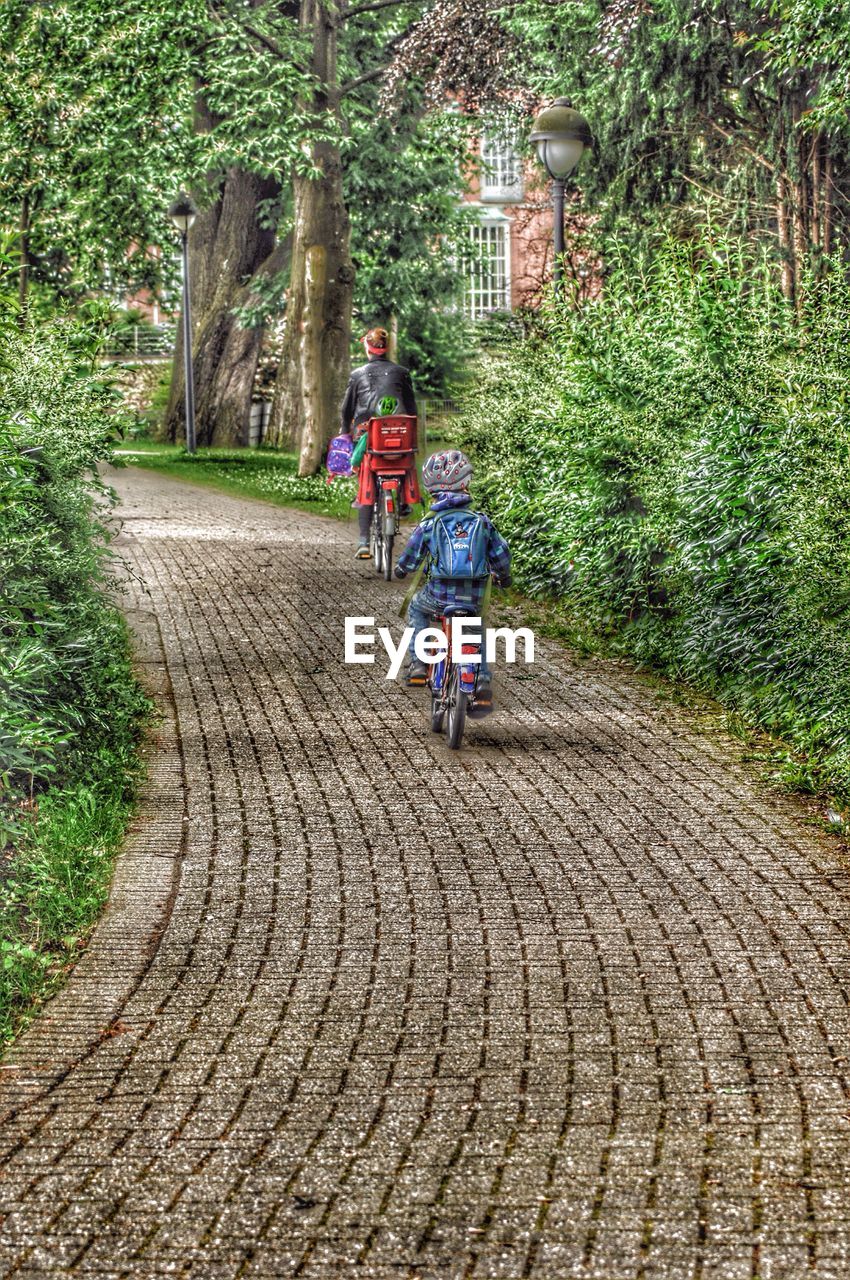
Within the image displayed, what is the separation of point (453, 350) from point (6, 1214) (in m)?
34.0

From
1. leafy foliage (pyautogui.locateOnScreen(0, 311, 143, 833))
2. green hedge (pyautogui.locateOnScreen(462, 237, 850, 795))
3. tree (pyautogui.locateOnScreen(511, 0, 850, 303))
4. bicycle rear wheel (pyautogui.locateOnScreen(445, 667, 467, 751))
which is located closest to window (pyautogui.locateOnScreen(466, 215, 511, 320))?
tree (pyautogui.locateOnScreen(511, 0, 850, 303))

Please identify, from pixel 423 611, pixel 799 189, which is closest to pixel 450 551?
pixel 423 611

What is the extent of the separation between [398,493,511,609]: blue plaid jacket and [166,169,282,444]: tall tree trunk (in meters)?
23.2

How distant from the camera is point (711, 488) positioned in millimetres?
10133

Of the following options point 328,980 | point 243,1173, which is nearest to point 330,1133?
point 243,1173

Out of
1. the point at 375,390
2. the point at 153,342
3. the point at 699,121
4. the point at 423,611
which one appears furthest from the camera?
the point at 153,342

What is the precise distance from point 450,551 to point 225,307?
24330 mm

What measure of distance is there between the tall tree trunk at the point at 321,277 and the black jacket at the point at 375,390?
30.1 ft

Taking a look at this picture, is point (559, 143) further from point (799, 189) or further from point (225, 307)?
point (225, 307)

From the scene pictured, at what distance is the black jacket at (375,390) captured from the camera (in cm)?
1516

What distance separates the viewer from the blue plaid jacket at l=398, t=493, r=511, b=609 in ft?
31.5

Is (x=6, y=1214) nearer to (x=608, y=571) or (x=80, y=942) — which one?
(x=80, y=942)

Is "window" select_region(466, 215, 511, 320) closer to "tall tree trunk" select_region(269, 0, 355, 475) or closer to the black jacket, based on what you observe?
"tall tree trunk" select_region(269, 0, 355, 475)

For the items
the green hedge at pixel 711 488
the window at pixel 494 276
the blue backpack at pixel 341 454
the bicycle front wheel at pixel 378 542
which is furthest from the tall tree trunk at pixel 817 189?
the window at pixel 494 276
